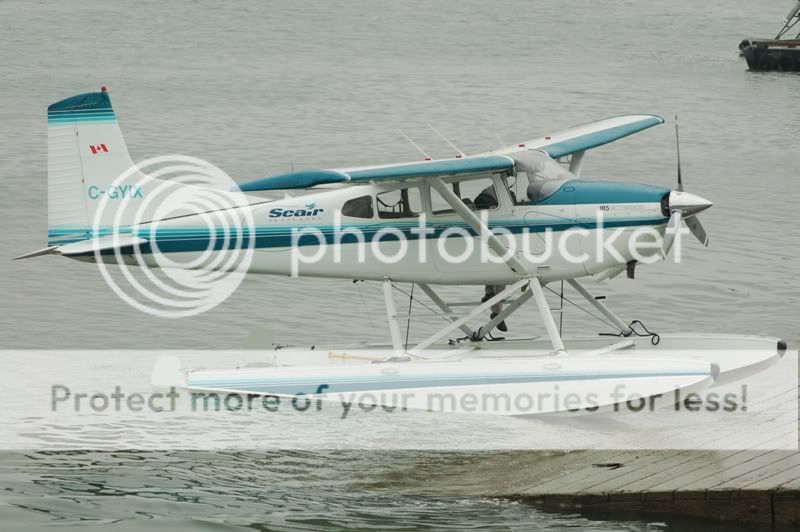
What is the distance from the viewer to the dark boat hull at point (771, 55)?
44.9 m

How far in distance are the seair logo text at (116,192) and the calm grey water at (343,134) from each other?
6.22ft

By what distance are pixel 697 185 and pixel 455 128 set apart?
813 cm

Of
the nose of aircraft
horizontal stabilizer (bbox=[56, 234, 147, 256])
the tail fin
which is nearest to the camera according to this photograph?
the nose of aircraft

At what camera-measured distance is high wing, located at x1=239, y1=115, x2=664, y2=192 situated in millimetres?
9758

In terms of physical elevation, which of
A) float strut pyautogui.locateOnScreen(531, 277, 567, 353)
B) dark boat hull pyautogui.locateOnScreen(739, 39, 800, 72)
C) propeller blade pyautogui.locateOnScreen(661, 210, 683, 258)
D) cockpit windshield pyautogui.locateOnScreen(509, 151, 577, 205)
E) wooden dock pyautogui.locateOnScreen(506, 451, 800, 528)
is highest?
dark boat hull pyautogui.locateOnScreen(739, 39, 800, 72)

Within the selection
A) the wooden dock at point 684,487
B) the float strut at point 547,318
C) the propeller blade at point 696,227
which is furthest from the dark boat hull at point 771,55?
the wooden dock at point 684,487

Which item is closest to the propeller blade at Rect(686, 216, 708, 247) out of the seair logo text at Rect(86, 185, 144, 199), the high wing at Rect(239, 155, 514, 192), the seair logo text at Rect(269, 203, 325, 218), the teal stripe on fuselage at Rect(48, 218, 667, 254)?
the teal stripe on fuselage at Rect(48, 218, 667, 254)

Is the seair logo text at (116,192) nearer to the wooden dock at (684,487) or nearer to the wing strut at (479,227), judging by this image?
the wing strut at (479,227)

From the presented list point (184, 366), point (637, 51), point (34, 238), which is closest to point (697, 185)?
point (34, 238)

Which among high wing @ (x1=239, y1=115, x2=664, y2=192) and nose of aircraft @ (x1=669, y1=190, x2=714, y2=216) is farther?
nose of aircraft @ (x1=669, y1=190, x2=714, y2=216)

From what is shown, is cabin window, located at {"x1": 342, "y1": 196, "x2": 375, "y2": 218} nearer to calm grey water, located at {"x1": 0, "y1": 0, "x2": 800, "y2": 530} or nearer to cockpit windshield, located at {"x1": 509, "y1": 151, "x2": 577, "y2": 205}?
cockpit windshield, located at {"x1": 509, "y1": 151, "x2": 577, "y2": 205}

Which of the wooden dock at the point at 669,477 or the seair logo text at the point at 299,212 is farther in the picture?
the seair logo text at the point at 299,212

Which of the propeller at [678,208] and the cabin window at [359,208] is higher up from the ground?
the cabin window at [359,208]

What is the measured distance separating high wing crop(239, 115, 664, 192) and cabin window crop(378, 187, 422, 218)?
46 cm
